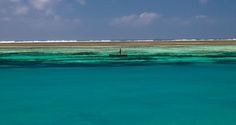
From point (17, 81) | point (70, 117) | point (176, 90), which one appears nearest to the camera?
point (70, 117)

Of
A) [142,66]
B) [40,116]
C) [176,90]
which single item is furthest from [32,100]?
[142,66]

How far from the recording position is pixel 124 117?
9.09m

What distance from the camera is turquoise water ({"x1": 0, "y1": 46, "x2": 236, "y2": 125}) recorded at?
8.94m

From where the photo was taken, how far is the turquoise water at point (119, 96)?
29.3ft

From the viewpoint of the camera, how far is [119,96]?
37.9 feet

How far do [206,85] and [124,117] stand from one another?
504cm

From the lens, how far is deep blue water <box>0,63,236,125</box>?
8.94m

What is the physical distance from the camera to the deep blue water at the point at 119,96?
29.3 feet

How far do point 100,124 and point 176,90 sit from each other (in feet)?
14.8

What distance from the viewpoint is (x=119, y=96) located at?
37.9ft

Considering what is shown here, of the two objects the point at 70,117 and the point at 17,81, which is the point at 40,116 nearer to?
the point at 70,117

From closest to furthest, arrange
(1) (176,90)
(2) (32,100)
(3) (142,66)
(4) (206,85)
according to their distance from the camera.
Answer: (2) (32,100) → (1) (176,90) → (4) (206,85) → (3) (142,66)

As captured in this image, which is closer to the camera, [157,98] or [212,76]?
[157,98]

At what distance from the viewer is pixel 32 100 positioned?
11.1 metres
